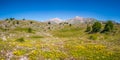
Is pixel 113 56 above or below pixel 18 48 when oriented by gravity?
below

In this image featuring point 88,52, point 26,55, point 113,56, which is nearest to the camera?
point 26,55

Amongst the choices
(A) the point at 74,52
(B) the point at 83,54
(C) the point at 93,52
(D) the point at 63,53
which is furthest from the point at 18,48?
(C) the point at 93,52

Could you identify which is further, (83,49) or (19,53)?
(83,49)

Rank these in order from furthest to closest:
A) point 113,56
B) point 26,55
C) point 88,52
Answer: point 88,52
point 113,56
point 26,55

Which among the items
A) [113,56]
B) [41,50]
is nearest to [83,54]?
[113,56]

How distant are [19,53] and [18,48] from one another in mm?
3367

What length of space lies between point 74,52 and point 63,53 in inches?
127

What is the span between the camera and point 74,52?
116ft

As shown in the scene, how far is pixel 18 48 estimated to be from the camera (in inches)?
1356

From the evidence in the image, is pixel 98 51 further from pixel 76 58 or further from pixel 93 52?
pixel 76 58

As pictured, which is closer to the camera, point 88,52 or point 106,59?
point 106,59

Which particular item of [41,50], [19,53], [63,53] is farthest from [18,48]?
[63,53]

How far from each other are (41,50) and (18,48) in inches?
236

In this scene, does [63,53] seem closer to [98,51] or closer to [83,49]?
[83,49]
